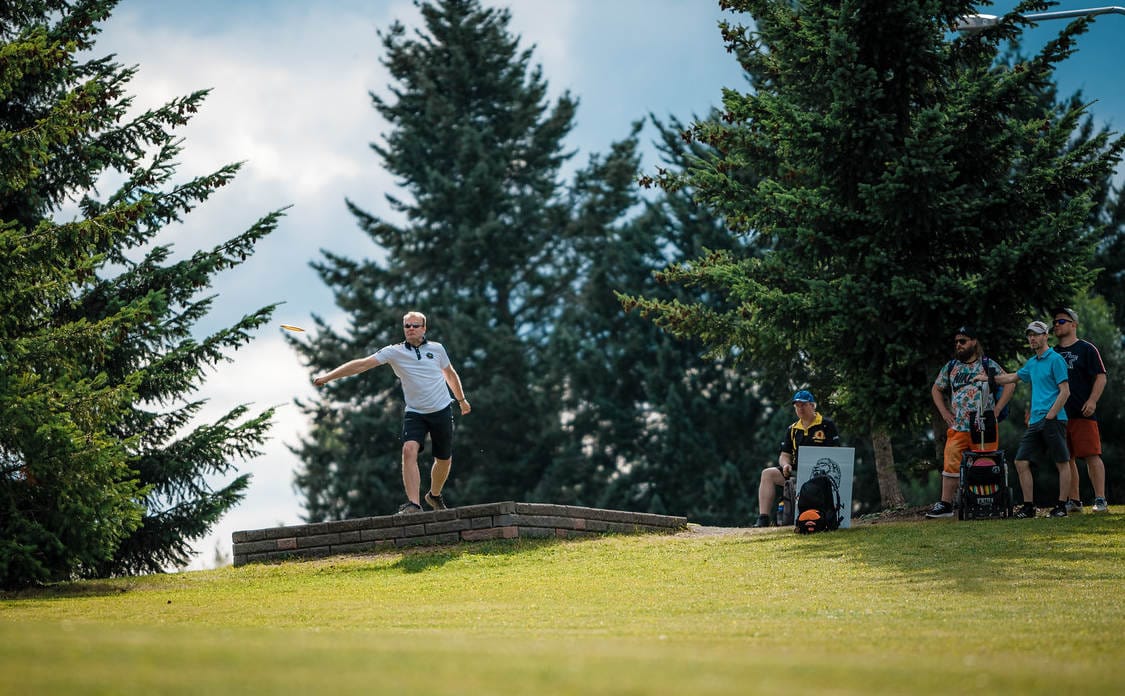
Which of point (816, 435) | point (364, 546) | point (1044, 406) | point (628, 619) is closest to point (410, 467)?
point (364, 546)

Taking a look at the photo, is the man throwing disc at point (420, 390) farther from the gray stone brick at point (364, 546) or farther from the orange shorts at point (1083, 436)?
the orange shorts at point (1083, 436)

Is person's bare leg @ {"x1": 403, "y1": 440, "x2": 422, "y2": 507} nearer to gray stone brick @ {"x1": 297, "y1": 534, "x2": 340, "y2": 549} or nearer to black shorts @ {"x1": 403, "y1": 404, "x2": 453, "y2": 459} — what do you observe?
black shorts @ {"x1": 403, "y1": 404, "x2": 453, "y2": 459}

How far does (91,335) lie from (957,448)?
978cm

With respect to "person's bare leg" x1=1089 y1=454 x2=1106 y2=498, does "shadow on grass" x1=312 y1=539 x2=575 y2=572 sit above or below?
below

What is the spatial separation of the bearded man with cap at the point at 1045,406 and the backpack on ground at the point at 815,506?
81.8 inches

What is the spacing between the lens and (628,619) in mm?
8039

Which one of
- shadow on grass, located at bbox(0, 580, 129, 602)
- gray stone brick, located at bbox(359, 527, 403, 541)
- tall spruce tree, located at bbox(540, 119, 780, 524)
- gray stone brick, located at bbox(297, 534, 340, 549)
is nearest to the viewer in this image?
shadow on grass, located at bbox(0, 580, 129, 602)

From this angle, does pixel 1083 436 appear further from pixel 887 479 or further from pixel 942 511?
pixel 887 479

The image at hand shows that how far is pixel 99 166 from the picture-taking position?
18000mm

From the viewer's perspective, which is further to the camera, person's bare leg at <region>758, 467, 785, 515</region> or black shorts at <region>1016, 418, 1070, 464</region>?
person's bare leg at <region>758, 467, 785, 515</region>

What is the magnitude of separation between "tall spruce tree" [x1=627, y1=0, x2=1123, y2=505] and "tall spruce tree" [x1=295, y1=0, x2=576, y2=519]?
24032 mm

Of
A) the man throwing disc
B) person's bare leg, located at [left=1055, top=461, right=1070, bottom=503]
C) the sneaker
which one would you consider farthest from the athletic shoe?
person's bare leg, located at [left=1055, top=461, right=1070, bottom=503]

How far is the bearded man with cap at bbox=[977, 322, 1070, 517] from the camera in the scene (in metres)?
13.1

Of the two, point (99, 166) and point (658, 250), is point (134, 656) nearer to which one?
point (99, 166)
